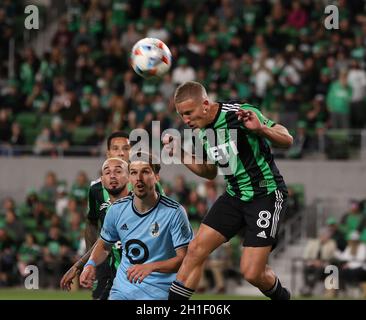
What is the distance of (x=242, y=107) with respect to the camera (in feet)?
32.5

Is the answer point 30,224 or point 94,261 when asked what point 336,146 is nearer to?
point 30,224

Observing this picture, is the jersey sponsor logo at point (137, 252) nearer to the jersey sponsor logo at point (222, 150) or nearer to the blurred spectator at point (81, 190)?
the jersey sponsor logo at point (222, 150)

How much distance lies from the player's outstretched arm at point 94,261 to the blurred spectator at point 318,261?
8662mm

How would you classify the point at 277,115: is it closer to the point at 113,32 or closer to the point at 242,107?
the point at 113,32

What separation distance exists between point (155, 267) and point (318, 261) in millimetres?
9230

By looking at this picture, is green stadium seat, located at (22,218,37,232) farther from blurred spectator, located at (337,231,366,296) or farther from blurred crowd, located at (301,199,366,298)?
blurred spectator, located at (337,231,366,296)

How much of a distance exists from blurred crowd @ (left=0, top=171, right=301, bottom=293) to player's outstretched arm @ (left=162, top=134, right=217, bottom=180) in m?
8.36

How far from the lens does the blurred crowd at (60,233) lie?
18641 mm

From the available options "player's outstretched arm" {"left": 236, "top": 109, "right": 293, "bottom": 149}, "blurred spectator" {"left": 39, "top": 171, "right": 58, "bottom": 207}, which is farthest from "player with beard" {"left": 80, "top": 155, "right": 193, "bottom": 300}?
"blurred spectator" {"left": 39, "top": 171, "right": 58, "bottom": 207}

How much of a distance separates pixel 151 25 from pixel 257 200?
1390cm

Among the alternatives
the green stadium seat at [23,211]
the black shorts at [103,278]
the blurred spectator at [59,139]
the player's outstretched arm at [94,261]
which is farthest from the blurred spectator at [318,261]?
the player's outstretched arm at [94,261]

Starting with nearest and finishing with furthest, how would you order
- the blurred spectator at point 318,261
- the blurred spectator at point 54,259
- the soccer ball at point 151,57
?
1. the soccer ball at point 151,57
2. the blurred spectator at point 318,261
3. the blurred spectator at point 54,259
